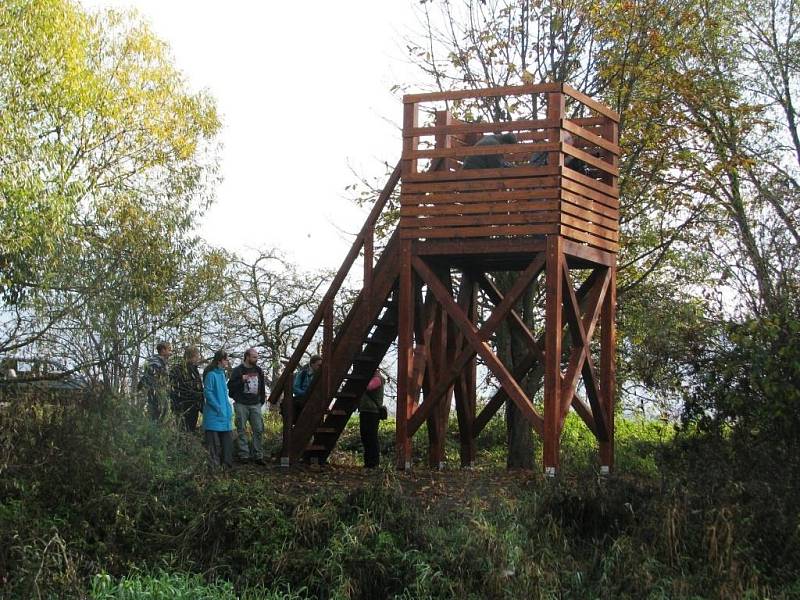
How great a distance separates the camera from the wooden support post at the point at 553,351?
41.7 ft

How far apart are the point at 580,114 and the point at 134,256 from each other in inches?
260

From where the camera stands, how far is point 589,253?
45.1ft

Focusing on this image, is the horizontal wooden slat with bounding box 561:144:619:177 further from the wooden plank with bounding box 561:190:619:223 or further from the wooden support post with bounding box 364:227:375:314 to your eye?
the wooden support post with bounding box 364:227:375:314

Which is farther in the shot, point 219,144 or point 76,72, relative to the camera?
point 219,144

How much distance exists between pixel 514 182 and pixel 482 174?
38 cm

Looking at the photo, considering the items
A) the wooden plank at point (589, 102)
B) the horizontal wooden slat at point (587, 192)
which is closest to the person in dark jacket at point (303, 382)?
the horizontal wooden slat at point (587, 192)

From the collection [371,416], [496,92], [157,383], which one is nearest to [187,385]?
[157,383]

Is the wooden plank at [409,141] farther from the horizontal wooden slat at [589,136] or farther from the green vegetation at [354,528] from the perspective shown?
the green vegetation at [354,528]

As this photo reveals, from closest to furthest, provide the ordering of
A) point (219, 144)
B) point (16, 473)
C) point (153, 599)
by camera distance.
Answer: point (153, 599) < point (16, 473) < point (219, 144)

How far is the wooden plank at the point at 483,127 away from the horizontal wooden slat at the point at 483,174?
446 millimetres

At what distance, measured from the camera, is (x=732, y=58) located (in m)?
21.5

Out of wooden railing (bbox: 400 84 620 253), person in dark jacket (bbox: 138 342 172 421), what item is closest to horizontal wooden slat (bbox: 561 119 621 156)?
wooden railing (bbox: 400 84 620 253)

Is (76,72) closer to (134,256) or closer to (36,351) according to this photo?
(134,256)

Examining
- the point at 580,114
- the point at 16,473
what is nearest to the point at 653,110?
the point at 580,114
